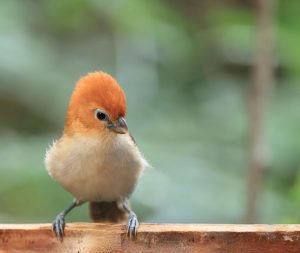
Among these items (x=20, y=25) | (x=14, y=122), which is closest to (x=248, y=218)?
(x=14, y=122)

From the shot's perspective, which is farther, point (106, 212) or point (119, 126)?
point (106, 212)

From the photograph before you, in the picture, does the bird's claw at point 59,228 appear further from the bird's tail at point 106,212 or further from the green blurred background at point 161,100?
the green blurred background at point 161,100

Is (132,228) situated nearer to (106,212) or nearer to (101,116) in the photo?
(101,116)

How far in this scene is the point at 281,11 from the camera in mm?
7234

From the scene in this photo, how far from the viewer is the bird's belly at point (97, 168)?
12.9 ft

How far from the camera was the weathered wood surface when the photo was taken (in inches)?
121

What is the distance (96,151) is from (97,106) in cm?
26

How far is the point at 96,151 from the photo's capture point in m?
3.91

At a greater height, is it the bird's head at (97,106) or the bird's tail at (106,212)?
the bird's head at (97,106)

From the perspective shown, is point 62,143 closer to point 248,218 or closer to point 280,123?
point 248,218

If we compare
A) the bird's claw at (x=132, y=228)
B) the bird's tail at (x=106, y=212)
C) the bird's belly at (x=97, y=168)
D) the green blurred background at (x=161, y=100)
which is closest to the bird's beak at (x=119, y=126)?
the bird's belly at (x=97, y=168)

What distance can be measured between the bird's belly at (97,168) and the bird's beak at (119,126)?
184 mm

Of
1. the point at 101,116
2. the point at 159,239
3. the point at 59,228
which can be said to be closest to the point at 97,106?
the point at 101,116

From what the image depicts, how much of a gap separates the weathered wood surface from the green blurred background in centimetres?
96
